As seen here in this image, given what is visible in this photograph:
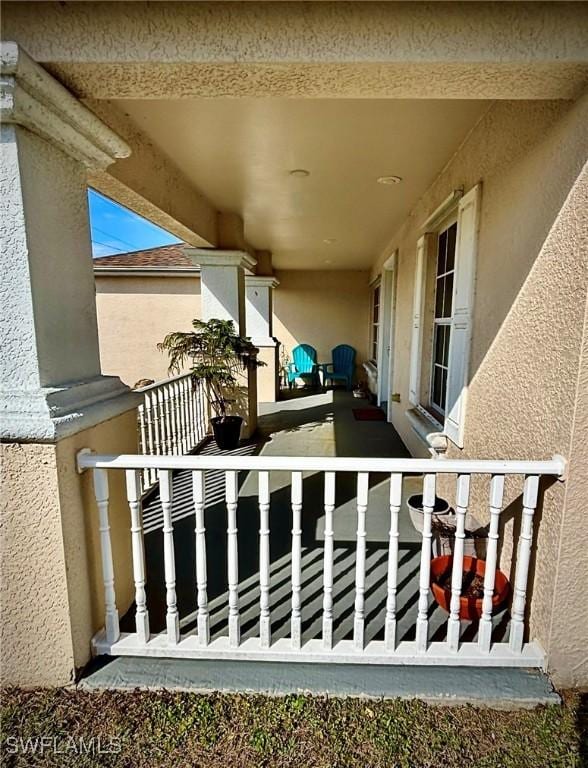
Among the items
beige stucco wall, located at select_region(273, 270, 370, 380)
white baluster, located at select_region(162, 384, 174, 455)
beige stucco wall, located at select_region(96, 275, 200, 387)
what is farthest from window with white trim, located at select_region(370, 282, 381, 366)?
white baluster, located at select_region(162, 384, 174, 455)

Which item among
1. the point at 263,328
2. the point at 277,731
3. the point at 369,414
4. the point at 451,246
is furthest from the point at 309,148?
the point at 263,328

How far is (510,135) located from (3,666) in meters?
3.26

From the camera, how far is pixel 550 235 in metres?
1.55

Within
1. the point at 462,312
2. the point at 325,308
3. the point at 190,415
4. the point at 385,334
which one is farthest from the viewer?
the point at 325,308

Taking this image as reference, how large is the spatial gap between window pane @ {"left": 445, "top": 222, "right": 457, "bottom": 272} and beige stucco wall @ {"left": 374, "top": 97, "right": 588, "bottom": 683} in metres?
0.74

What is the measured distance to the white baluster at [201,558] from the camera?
1592 millimetres

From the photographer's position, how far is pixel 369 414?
20.3 ft

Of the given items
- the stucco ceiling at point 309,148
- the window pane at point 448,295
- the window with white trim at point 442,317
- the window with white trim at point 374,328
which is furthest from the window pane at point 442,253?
the window with white trim at point 374,328

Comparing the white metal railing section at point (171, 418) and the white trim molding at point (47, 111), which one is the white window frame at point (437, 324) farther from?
the white trim molding at point (47, 111)

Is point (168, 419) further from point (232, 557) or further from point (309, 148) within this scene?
point (309, 148)

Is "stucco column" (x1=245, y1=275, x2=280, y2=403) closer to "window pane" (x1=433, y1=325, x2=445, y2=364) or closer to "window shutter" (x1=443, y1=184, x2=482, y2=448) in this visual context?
"window pane" (x1=433, y1=325, x2=445, y2=364)

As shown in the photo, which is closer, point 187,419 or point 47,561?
point 47,561

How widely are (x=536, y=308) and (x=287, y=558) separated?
6.14 ft

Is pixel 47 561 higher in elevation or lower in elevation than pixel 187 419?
higher
